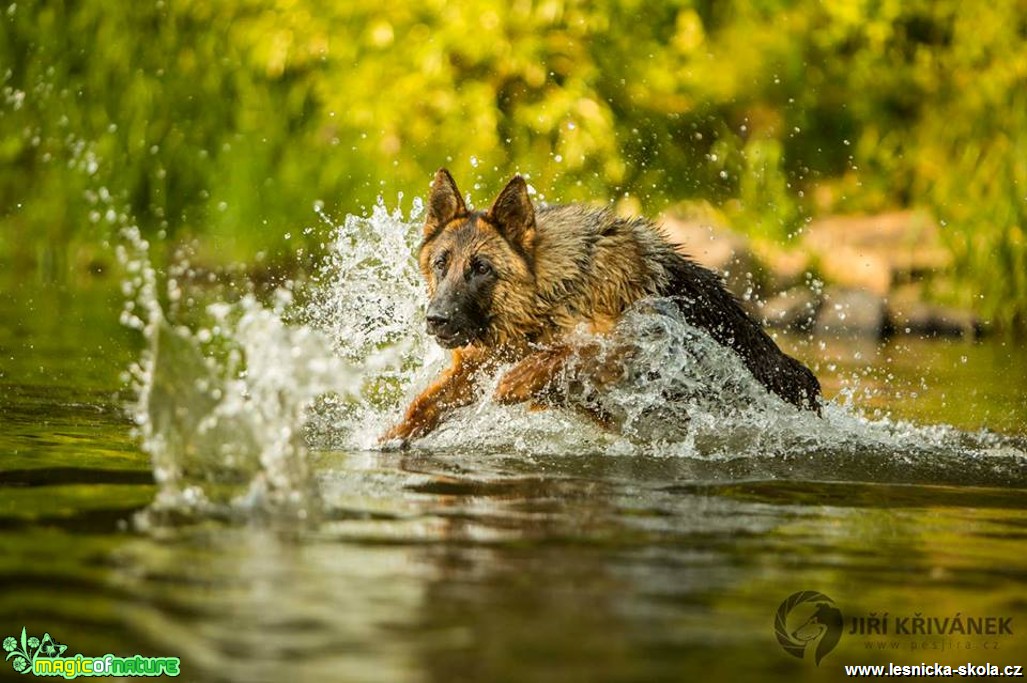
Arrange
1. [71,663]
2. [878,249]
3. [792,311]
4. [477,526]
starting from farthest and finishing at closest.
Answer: [878,249] → [792,311] → [477,526] → [71,663]

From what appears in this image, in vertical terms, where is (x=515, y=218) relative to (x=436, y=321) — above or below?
above

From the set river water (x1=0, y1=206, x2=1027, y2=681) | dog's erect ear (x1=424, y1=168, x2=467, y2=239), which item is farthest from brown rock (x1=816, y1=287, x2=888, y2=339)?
dog's erect ear (x1=424, y1=168, x2=467, y2=239)

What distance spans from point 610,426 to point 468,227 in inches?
48.2

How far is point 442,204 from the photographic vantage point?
26.6 ft

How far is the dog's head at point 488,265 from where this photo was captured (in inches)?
306

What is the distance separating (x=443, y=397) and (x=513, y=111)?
1115cm

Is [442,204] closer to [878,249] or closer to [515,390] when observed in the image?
[515,390]

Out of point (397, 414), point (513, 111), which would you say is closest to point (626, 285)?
point (397, 414)

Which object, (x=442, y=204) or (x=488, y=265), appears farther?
(x=442, y=204)

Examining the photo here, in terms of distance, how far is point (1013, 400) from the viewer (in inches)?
416

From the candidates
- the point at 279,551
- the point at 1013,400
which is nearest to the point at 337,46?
the point at 1013,400

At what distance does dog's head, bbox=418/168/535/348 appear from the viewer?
7.77 meters

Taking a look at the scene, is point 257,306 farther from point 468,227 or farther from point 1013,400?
point 1013,400

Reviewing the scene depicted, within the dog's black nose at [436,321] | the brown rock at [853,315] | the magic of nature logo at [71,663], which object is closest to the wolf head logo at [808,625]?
the magic of nature logo at [71,663]
